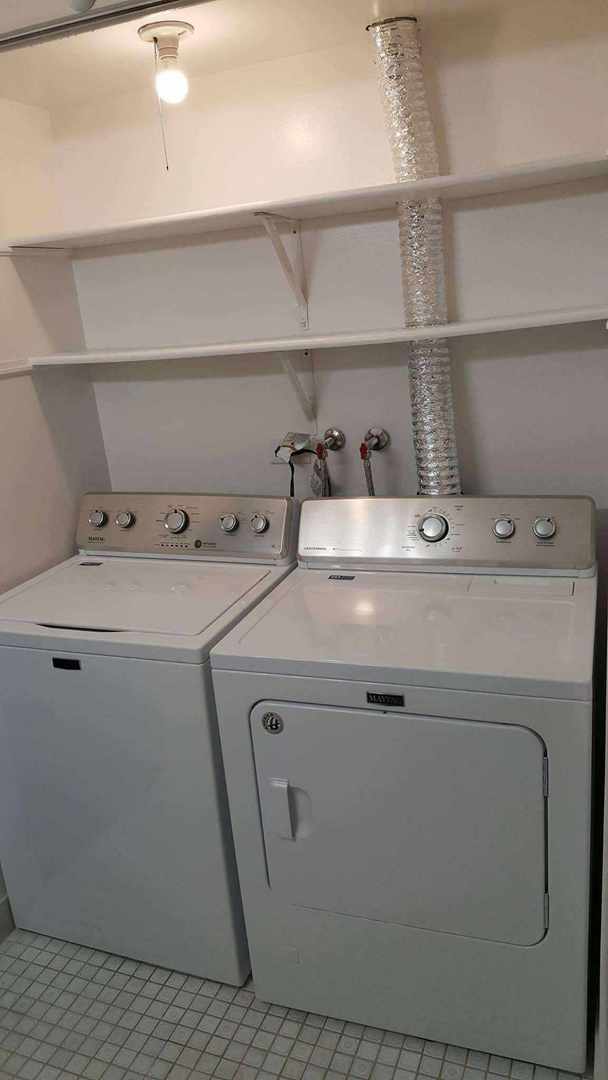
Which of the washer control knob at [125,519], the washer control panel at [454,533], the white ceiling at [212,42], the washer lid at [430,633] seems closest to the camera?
the washer lid at [430,633]

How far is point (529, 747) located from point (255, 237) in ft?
5.10

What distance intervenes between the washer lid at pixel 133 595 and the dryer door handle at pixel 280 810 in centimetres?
37

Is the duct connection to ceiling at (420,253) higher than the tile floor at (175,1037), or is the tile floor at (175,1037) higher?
the duct connection to ceiling at (420,253)

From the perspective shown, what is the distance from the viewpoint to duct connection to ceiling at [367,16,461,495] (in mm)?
1976

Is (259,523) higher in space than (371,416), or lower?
lower

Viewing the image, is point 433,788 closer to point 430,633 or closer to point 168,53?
point 430,633

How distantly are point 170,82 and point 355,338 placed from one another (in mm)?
747

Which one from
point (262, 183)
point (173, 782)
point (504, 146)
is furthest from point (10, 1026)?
point (504, 146)

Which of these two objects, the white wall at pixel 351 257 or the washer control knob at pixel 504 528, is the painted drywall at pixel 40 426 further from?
the washer control knob at pixel 504 528

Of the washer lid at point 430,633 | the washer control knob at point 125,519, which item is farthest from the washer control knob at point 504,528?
the washer control knob at point 125,519

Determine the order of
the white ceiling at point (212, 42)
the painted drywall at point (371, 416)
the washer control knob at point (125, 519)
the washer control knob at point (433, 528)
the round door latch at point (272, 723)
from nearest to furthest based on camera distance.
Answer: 1. the round door latch at point (272, 723)
2. the white ceiling at point (212, 42)
3. the washer control knob at point (433, 528)
4. the painted drywall at point (371, 416)
5. the washer control knob at point (125, 519)

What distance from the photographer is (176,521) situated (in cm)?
239

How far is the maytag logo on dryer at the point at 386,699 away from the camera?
163 cm

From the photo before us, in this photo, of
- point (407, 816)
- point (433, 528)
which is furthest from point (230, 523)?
point (407, 816)
